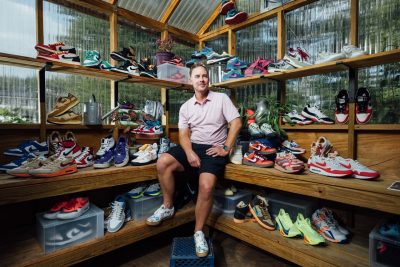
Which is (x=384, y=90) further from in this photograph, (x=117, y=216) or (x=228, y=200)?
(x=117, y=216)

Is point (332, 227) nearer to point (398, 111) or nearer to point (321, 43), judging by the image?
point (398, 111)

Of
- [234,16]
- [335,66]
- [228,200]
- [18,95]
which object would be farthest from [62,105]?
[335,66]

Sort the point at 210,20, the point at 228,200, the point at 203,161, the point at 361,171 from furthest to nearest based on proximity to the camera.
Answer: the point at 210,20 → the point at 228,200 → the point at 203,161 → the point at 361,171

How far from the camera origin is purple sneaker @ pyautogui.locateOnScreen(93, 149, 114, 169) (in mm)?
1759

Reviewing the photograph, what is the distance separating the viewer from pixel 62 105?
201cm

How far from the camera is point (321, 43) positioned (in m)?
2.25

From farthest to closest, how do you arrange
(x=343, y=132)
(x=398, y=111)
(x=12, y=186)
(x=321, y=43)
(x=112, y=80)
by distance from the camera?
(x=112, y=80), (x=321, y=43), (x=343, y=132), (x=398, y=111), (x=12, y=186)

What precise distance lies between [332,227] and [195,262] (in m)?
0.96

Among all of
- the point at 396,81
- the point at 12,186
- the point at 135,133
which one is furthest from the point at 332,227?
the point at 12,186

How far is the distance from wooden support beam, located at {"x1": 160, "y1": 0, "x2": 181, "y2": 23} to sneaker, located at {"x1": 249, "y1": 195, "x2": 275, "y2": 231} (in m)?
2.28

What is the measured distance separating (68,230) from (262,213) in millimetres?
1401

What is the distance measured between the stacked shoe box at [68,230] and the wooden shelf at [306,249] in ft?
3.52

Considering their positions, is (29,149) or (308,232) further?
(29,149)

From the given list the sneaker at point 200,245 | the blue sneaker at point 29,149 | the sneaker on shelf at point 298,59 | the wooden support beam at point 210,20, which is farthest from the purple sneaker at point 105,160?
the wooden support beam at point 210,20
